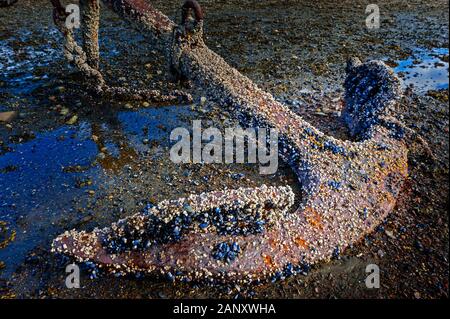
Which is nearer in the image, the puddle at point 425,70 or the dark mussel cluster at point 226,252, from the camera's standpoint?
the dark mussel cluster at point 226,252

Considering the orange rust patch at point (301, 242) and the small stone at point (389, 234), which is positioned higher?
the orange rust patch at point (301, 242)

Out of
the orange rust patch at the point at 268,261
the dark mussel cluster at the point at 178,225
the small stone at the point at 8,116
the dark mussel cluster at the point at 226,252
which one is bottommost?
the orange rust patch at the point at 268,261

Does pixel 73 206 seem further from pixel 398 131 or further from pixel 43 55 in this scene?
pixel 43 55

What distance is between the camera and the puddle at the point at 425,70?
17.2ft

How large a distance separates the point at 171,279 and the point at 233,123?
2317mm

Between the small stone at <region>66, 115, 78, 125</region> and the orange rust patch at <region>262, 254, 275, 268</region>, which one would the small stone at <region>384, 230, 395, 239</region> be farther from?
the small stone at <region>66, 115, 78, 125</region>

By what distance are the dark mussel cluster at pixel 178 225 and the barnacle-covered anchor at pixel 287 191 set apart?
0.02 m

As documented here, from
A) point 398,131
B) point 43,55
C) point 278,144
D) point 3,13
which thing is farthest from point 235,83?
point 3,13

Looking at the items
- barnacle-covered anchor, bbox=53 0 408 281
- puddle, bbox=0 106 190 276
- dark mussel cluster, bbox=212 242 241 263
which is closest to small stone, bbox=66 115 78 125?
puddle, bbox=0 106 190 276

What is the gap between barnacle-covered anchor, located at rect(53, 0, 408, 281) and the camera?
8.18 ft

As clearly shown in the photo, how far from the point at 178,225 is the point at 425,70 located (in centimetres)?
489

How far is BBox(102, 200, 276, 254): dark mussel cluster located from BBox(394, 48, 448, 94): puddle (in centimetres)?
376

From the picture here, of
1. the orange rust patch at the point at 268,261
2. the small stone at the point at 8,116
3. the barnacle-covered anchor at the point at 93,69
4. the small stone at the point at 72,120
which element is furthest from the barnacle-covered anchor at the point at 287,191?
the small stone at the point at 8,116

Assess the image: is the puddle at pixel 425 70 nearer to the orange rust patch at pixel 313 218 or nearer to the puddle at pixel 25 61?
the orange rust patch at pixel 313 218
